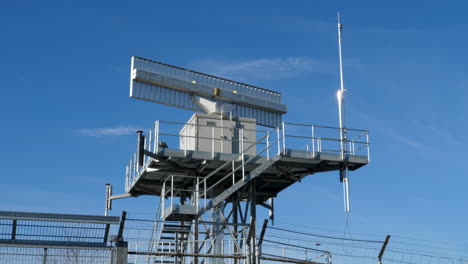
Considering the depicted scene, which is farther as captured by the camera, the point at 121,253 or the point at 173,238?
the point at 173,238

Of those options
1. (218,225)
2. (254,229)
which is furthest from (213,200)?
(254,229)

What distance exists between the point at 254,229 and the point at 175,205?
22.7ft

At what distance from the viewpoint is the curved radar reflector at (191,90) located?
1225 inches

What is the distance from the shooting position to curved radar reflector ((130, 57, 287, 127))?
102 feet

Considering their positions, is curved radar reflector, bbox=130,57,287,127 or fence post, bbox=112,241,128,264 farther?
curved radar reflector, bbox=130,57,287,127

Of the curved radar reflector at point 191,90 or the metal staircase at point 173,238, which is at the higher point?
the curved radar reflector at point 191,90

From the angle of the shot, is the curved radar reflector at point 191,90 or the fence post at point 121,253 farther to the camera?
the curved radar reflector at point 191,90

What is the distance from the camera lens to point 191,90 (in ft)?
105

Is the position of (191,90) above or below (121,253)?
above

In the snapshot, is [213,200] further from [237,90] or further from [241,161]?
[237,90]

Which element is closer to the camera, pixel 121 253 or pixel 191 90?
pixel 121 253

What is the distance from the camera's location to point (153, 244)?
2873 centimetres

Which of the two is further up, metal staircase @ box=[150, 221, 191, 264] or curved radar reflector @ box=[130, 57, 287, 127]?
curved radar reflector @ box=[130, 57, 287, 127]

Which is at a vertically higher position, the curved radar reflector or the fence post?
the curved radar reflector
